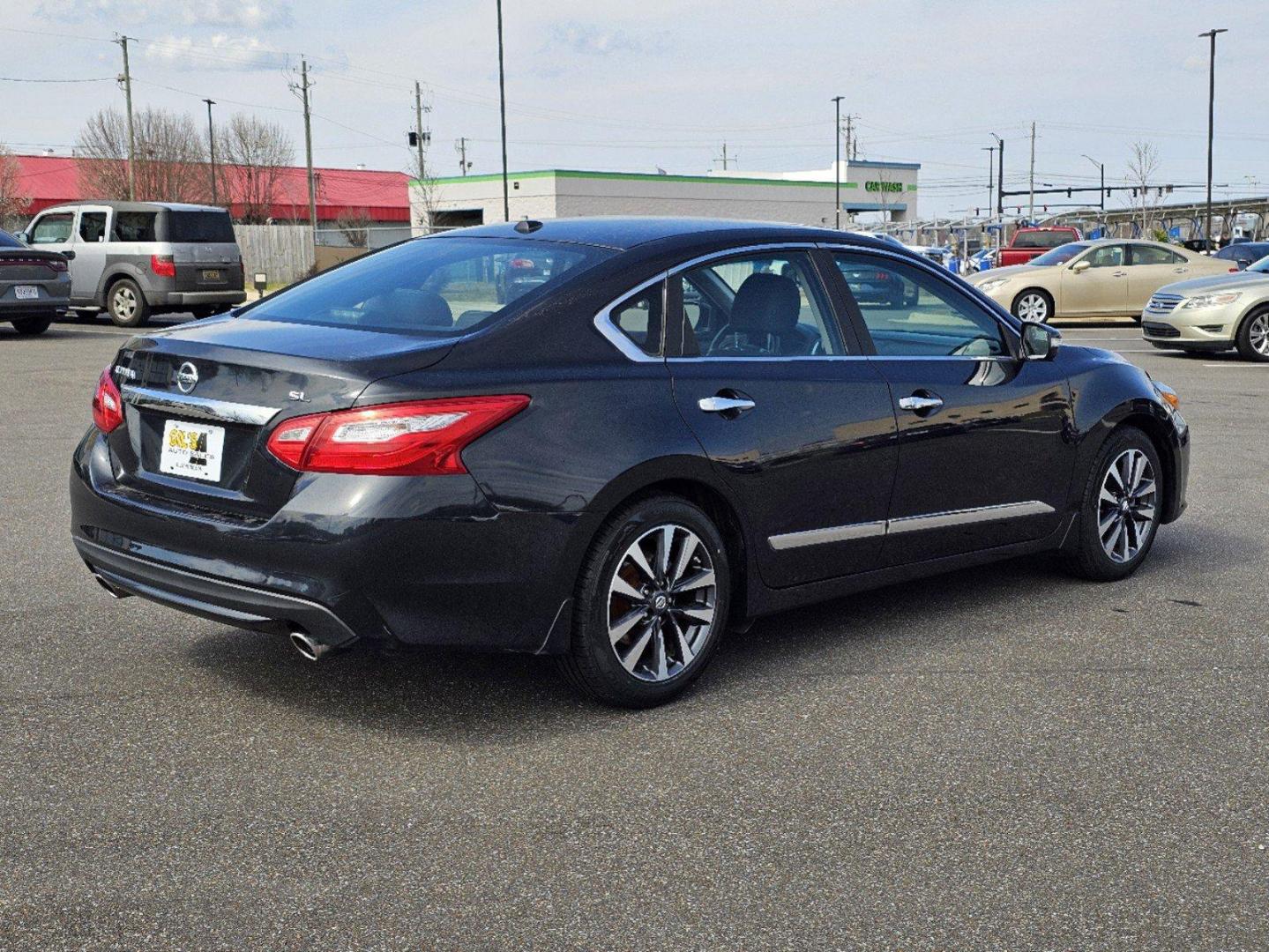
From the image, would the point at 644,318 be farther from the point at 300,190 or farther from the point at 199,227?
the point at 300,190

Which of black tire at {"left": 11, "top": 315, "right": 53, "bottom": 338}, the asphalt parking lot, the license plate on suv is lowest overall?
the asphalt parking lot

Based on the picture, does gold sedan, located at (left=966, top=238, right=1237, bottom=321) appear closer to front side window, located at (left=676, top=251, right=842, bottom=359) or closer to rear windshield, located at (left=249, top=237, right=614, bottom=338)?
front side window, located at (left=676, top=251, right=842, bottom=359)

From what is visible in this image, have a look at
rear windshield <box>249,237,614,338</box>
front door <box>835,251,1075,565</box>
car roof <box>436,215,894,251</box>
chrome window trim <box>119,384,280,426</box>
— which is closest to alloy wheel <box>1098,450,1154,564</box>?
front door <box>835,251,1075,565</box>

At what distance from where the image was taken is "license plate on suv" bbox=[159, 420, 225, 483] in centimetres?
428

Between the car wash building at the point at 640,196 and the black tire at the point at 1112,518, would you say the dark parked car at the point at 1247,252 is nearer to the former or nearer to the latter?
the car wash building at the point at 640,196

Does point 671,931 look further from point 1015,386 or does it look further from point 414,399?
point 1015,386

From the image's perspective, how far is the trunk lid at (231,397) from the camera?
13.5ft

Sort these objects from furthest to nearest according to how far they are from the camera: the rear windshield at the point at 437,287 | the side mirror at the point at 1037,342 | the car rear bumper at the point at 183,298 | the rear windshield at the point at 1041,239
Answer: the rear windshield at the point at 1041,239 → the car rear bumper at the point at 183,298 → the side mirror at the point at 1037,342 → the rear windshield at the point at 437,287


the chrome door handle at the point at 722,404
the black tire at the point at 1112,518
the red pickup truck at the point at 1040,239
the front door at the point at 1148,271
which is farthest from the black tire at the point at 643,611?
the red pickup truck at the point at 1040,239

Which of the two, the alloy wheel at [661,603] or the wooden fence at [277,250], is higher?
the wooden fence at [277,250]

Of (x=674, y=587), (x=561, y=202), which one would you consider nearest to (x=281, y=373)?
(x=674, y=587)

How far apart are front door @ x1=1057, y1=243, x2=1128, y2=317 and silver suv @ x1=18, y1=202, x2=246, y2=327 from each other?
13.7 m

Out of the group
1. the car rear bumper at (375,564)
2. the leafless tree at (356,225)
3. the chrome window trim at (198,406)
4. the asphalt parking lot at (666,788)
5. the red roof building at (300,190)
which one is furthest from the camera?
the red roof building at (300,190)

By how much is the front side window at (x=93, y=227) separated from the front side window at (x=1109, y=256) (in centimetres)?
1619
